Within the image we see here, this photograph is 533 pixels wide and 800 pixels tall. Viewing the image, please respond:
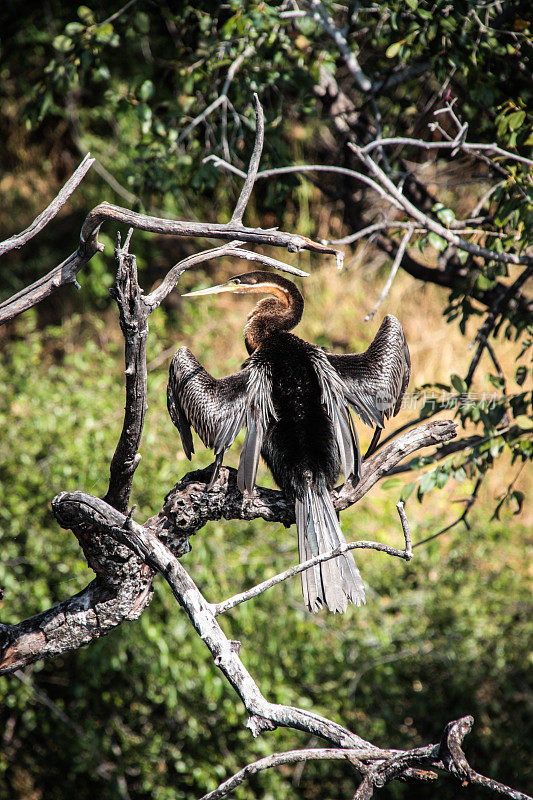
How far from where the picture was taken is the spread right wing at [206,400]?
227 cm

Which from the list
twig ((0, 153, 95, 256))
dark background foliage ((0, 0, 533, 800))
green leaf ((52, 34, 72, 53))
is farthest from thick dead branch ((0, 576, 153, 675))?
green leaf ((52, 34, 72, 53))

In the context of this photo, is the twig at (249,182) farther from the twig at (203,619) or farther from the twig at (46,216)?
the twig at (203,619)

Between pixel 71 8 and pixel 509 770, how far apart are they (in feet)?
15.8

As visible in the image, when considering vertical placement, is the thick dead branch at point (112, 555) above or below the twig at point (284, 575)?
above

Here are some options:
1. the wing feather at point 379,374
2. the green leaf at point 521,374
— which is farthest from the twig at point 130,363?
the green leaf at point 521,374

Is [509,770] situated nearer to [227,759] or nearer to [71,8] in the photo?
[227,759]

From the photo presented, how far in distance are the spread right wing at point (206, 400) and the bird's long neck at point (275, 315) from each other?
0.27 meters

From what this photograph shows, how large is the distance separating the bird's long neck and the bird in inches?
2.6

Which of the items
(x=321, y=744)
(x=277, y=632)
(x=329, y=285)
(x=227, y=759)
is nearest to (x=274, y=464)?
(x=277, y=632)

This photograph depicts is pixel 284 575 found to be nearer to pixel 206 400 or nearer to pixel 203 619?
pixel 203 619

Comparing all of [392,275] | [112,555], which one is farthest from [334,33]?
[112,555]

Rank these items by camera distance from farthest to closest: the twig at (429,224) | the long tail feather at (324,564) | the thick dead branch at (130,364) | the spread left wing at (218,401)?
the twig at (429,224)
the spread left wing at (218,401)
the long tail feather at (324,564)
the thick dead branch at (130,364)

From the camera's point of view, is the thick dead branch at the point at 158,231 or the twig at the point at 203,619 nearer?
the twig at the point at 203,619

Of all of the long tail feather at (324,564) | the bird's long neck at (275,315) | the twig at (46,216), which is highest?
the bird's long neck at (275,315)
